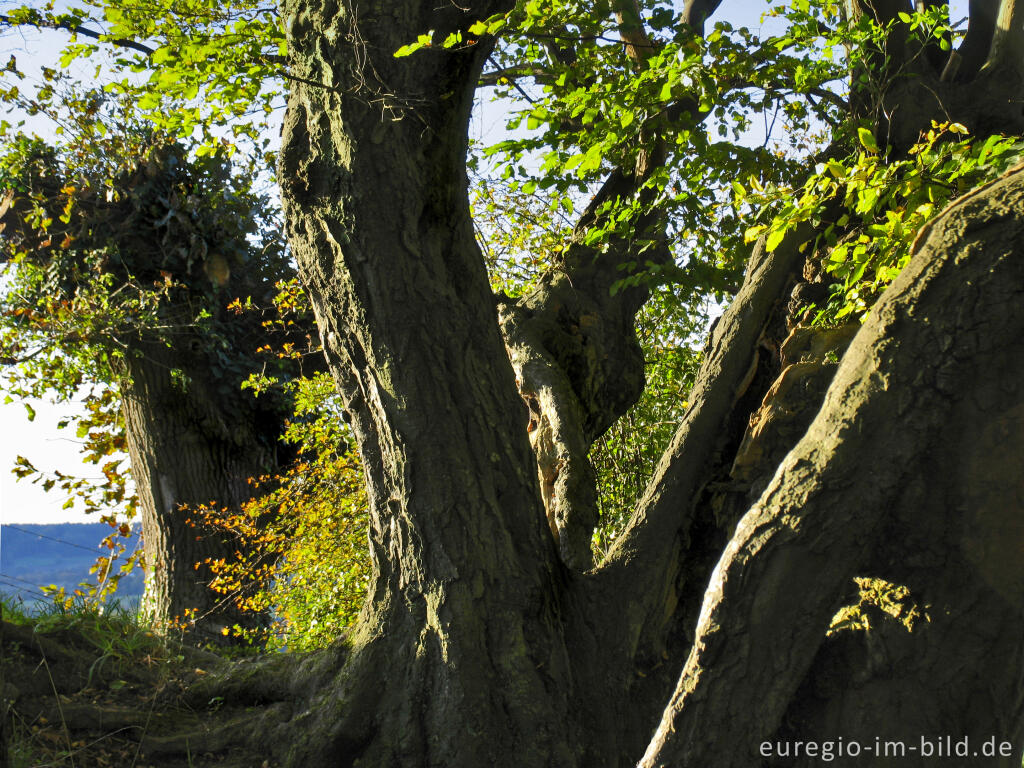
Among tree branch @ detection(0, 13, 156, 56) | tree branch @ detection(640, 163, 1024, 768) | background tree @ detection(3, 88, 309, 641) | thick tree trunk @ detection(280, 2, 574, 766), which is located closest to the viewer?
tree branch @ detection(640, 163, 1024, 768)

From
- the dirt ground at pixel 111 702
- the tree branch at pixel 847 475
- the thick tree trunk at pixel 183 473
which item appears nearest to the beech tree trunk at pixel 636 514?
the tree branch at pixel 847 475

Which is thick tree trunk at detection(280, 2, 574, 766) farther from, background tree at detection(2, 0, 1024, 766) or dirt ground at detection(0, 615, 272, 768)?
dirt ground at detection(0, 615, 272, 768)

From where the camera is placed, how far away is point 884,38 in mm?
4680

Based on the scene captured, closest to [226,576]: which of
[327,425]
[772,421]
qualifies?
[327,425]

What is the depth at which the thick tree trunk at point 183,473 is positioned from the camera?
8.02 meters

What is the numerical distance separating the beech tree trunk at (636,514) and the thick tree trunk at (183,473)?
4.70 m

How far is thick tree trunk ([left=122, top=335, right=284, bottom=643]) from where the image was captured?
316 inches

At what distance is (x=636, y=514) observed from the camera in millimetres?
4008

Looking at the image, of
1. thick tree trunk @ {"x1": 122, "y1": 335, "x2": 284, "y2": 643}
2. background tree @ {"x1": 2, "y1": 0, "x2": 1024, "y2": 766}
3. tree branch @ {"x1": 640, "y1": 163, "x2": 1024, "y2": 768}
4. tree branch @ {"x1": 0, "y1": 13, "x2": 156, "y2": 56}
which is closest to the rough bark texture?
thick tree trunk @ {"x1": 122, "y1": 335, "x2": 284, "y2": 643}

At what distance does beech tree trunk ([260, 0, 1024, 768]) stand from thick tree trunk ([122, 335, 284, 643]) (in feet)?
15.4

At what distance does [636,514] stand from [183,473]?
5.75 meters

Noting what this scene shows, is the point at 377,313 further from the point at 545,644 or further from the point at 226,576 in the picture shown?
the point at 226,576

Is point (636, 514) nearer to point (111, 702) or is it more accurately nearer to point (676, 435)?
point (676, 435)

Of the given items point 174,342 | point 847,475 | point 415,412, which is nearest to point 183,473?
point 174,342
